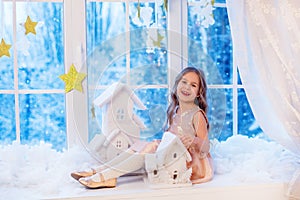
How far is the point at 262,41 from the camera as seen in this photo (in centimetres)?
173

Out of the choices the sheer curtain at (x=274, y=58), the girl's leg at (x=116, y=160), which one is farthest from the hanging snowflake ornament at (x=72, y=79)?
the sheer curtain at (x=274, y=58)

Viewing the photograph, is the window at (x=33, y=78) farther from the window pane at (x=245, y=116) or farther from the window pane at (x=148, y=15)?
the window pane at (x=245, y=116)

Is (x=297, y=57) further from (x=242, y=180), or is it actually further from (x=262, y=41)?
(x=242, y=180)

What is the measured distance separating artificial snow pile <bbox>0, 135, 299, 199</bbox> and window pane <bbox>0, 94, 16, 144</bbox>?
61 mm

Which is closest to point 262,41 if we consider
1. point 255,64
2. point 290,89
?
point 255,64

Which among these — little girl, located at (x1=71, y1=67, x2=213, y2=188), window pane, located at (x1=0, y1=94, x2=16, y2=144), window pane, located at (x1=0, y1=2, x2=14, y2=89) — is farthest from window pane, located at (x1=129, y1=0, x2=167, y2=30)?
window pane, located at (x1=0, y1=94, x2=16, y2=144)

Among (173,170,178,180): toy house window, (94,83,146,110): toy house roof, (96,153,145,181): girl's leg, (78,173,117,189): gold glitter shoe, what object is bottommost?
(78,173,117,189): gold glitter shoe

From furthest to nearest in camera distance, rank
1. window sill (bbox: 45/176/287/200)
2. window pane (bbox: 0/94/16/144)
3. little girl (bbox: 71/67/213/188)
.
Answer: window pane (bbox: 0/94/16/144) → little girl (bbox: 71/67/213/188) → window sill (bbox: 45/176/287/200)

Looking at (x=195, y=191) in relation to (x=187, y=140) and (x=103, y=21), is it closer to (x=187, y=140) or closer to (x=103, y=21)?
(x=187, y=140)

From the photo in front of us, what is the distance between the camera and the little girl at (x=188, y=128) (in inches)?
64.8

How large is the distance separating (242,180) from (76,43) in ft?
3.15

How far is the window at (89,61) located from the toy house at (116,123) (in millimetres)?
38

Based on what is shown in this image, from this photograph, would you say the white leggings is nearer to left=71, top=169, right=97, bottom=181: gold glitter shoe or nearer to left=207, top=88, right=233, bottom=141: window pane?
left=71, top=169, right=97, bottom=181: gold glitter shoe

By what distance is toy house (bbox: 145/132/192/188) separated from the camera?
1616 mm
